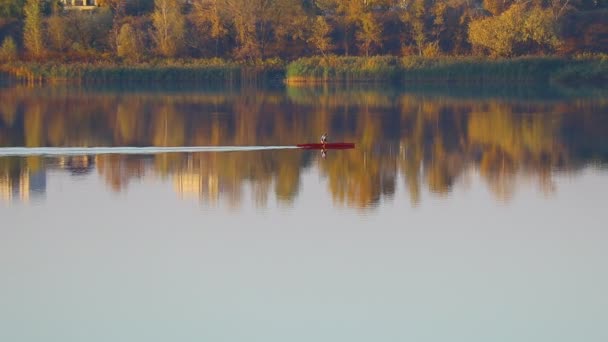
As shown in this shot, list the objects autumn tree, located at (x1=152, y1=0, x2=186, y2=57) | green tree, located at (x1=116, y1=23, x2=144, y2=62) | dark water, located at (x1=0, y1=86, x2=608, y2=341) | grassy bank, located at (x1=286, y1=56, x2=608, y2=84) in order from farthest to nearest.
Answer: autumn tree, located at (x1=152, y1=0, x2=186, y2=57) < green tree, located at (x1=116, y1=23, x2=144, y2=62) < grassy bank, located at (x1=286, y1=56, x2=608, y2=84) < dark water, located at (x1=0, y1=86, x2=608, y2=341)

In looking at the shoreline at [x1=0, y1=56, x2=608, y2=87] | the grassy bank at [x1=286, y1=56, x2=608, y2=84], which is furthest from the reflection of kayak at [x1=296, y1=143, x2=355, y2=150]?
the grassy bank at [x1=286, y1=56, x2=608, y2=84]

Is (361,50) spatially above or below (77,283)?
above

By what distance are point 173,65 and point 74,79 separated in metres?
3.96

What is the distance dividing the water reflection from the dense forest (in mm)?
11931

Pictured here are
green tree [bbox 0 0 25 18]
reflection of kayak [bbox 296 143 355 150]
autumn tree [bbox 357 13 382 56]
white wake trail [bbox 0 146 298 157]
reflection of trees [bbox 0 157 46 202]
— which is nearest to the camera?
reflection of trees [bbox 0 157 46 202]

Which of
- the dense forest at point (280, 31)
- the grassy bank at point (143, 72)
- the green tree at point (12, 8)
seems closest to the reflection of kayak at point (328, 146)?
the grassy bank at point (143, 72)

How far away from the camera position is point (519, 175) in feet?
54.7

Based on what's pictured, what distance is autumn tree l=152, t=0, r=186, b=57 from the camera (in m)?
50.2

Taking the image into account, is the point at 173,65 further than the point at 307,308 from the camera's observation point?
Yes

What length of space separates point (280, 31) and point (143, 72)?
23.3ft

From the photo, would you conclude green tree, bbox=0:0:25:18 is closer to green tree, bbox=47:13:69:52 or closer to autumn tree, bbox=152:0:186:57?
green tree, bbox=47:13:69:52

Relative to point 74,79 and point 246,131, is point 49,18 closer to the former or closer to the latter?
point 74,79

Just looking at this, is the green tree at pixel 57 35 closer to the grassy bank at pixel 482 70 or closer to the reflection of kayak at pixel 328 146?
the grassy bank at pixel 482 70

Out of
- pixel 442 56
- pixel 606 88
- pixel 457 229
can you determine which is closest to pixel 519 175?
pixel 457 229
